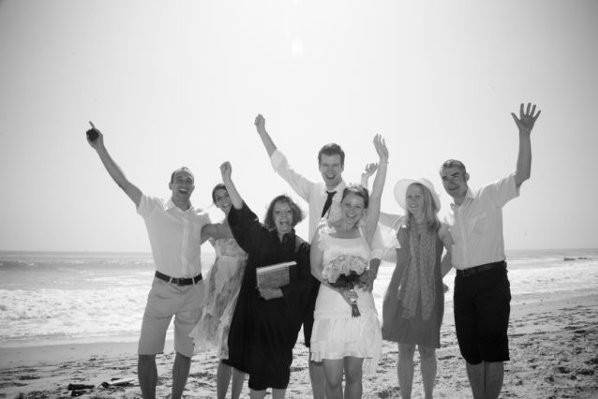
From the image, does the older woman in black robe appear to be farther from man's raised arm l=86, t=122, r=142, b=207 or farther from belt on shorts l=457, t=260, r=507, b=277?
belt on shorts l=457, t=260, r=507, b=277

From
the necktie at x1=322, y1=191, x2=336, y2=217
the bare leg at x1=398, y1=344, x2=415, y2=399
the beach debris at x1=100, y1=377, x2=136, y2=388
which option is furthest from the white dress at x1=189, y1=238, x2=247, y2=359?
the beach debris at x1=100, y1=377, x2=136, y2=388

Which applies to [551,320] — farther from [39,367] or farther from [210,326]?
[39,367]

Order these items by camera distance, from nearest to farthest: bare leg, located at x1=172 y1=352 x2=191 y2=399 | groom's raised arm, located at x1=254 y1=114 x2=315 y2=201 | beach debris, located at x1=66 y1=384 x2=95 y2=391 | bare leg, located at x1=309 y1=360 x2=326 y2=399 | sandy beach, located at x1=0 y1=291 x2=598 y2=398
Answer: bare leg, located at x1=309 y1=360 x2=326 y2=399, bare leg, located at x1=172 y1=352 x2=191 y2=399, groom's raised arm, located at x1=254 y1=114 x2=315 y2=201, sandy beach, located at x1=0 y1=291 x2=598 y2=398, beach debris, located at x1=66 y1=384 x2=95 y2=391

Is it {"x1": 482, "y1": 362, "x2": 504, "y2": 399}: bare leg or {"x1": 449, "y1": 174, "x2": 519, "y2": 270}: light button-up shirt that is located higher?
{"x1": 449, "y1": 174, "x2": 519, "y2": 270}: light button-up shirt

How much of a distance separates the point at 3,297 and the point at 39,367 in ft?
33.2

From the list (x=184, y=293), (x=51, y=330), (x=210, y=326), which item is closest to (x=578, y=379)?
(x=210, y=326)

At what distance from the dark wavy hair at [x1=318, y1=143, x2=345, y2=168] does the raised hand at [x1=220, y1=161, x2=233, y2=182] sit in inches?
41.7

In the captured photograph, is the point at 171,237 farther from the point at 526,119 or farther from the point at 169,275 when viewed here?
the point at 526,119

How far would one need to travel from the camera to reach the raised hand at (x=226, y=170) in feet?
10.6

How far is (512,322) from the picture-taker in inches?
359

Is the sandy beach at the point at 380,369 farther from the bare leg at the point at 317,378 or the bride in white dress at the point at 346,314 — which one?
the bride in white dress at the point at 346,314

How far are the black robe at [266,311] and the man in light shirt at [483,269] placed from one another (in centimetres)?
157

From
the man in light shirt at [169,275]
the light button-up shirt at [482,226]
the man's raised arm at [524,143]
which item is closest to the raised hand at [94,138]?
the man in light shirt at [169,275]

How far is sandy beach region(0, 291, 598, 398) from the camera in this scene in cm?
464
